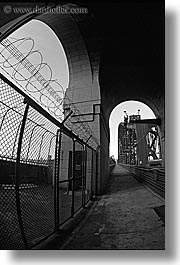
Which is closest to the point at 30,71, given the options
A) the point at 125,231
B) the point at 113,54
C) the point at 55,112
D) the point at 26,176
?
the point at 55,112

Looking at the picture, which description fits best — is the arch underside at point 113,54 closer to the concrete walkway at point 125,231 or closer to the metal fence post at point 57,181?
the concrete walkway at point 125,231

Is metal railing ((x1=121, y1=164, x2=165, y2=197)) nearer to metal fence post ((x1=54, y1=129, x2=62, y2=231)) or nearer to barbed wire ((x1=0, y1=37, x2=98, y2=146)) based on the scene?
metal fence post ((x1=54, y1=129, x2=62, y2=231))

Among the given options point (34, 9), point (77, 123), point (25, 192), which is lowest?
point (25, 192)

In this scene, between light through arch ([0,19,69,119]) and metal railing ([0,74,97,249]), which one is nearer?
metal railing ([0,74,97,249])

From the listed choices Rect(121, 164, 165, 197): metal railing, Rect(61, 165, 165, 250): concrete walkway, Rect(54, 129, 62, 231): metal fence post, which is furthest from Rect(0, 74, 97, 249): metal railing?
Rect(121, 164, 165, 197): metal railing

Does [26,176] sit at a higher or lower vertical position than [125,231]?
higher

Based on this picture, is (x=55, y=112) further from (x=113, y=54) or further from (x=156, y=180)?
(x=113, y=54)

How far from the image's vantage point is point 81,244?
1091 millimetres

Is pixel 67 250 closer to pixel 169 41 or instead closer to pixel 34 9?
pixel 169 41

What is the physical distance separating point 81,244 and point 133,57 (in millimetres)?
1596

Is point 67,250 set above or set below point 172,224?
below

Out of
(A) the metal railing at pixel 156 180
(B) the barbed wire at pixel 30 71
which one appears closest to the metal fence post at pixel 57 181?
(B) the barbed wire at pixel 30 71

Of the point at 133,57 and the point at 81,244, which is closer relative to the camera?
the point at 81,244

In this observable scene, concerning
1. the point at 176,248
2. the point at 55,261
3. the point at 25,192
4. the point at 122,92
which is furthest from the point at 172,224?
the point at 122,92
